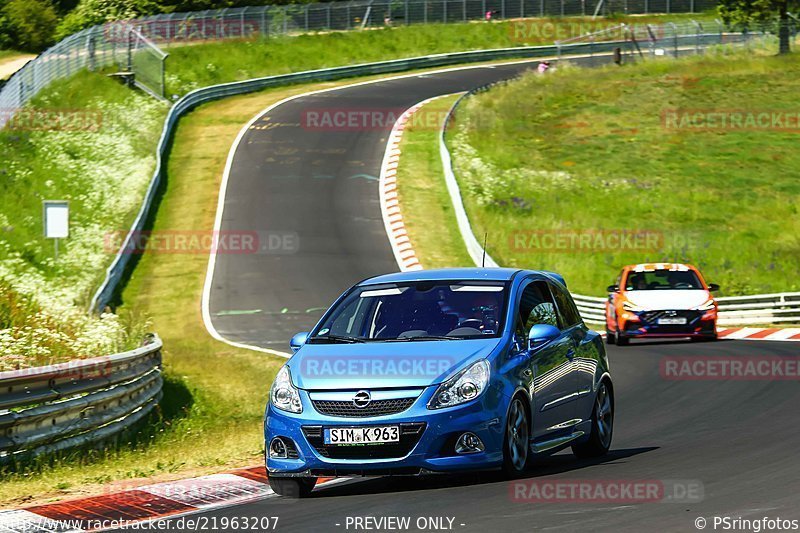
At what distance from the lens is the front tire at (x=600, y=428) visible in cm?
1164

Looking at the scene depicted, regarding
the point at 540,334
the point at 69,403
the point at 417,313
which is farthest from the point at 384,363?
the point at 69,403

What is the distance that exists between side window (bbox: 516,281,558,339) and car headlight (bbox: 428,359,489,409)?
3.02ft

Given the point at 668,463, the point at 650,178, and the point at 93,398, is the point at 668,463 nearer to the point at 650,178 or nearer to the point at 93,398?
the point at 93,398

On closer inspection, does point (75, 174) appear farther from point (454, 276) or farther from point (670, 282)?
point (454, 276)

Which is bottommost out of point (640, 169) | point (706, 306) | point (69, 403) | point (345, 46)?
point (640, 169)

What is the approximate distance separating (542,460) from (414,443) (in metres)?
2.56

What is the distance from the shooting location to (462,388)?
959 cm

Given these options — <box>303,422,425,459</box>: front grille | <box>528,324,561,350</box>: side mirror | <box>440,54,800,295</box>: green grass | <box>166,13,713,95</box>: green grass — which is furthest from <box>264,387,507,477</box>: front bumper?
<box>166,13,713,95</box>: green grass

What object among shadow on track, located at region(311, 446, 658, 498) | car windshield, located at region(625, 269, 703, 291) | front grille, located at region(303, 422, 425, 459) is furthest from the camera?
car windshield, located at region(625, 269, 703, 291)

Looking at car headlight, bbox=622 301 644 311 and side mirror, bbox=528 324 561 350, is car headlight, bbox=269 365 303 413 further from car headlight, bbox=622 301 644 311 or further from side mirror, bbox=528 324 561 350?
car headlight, bbox=622 301 644 311

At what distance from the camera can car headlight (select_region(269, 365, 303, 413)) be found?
982cm

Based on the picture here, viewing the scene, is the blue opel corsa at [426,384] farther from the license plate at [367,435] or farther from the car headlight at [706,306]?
the car headlight at [706,306]

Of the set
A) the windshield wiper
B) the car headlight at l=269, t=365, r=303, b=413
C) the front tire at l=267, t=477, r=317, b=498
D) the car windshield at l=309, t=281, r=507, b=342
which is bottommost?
the front tire at l=267, t=477, r=317, b=498

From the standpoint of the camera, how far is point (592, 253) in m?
40.2
